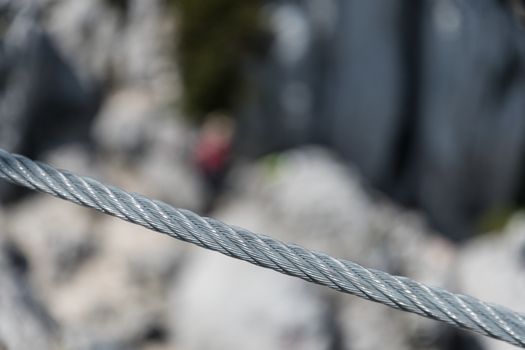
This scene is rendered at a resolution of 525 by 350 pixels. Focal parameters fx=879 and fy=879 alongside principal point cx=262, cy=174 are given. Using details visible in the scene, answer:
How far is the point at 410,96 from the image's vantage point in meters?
5.74

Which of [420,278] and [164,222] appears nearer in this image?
[164,222]

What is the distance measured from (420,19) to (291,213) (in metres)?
1.48

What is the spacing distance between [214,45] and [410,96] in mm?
1321

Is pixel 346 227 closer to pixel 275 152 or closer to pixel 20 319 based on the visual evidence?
pixel 275 152

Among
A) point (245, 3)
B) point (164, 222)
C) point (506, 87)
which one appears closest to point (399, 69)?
point (506, 87)

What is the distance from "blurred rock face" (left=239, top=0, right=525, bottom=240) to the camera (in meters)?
5.23

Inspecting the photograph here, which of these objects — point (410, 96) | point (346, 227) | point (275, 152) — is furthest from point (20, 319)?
point (410, 96)

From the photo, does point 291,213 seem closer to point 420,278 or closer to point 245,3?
point 420,278

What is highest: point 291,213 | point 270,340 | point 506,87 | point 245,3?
point 245,3

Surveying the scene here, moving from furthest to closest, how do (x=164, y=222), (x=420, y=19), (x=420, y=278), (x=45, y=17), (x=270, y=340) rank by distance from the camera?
(x=45, y=17) → (x=420, y=19) → (x=420, y=278) → (x=270, y=340) → (x=164, y=222)

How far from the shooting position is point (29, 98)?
605 centimetres

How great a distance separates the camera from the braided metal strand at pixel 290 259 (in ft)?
5.04

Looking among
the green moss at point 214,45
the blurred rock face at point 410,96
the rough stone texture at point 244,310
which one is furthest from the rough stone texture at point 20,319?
the blurred rock face at point 410,96

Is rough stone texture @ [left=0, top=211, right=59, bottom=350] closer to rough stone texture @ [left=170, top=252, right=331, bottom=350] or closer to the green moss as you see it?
rough stone texture @ [left=170, top=252, right=331, bottom=350]
